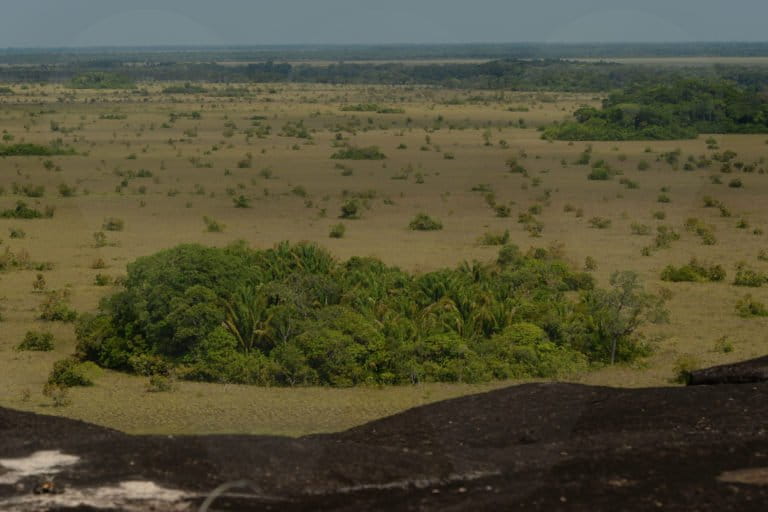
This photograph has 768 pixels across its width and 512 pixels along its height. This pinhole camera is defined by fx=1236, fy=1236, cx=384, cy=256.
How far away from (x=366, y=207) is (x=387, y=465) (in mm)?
26094

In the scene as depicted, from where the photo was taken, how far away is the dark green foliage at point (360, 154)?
5169 centimetres

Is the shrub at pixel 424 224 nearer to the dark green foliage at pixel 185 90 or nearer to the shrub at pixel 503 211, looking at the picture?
the shrub at pixel 503 211

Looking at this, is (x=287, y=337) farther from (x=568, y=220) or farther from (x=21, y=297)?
(x=568, y=220)

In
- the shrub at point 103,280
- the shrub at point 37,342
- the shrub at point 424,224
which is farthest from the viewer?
the shrub at point 424,224

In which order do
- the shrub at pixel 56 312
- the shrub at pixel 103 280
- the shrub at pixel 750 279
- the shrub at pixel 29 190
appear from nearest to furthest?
1. the shrub at pixel 56 312
2. the shrub at pixel 103 280
3. the shrub at pixel 750 279
4. the shrub at pixel 29 190

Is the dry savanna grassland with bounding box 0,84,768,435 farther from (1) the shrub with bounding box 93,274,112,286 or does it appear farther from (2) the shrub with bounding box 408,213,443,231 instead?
(2) the shrub with bounding box 408,213,443,231

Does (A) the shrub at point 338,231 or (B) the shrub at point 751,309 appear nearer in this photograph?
(B) the shrub at point 751,309

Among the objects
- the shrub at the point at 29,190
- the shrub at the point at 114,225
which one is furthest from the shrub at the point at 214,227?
the shrub at the point at 29,190

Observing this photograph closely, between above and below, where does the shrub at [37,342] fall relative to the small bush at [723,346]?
above

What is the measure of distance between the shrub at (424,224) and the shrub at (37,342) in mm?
14352

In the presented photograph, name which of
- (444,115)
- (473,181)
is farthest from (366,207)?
(444,115)

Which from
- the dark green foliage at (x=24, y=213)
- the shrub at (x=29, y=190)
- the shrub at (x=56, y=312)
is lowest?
the shrub at (x=29, y=190)

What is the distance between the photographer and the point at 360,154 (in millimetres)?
52156

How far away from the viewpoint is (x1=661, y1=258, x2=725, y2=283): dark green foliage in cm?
2494
